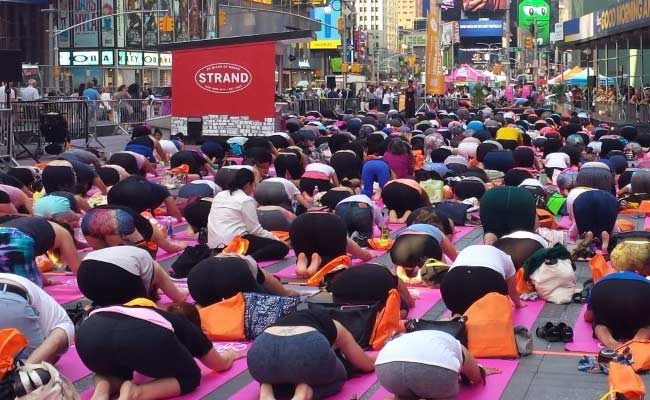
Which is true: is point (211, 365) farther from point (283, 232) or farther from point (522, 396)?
point (283, 232)

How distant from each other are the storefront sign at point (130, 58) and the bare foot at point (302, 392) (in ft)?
198

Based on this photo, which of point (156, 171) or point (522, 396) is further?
point (156, 171)

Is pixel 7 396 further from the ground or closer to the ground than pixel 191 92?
closer to the ground

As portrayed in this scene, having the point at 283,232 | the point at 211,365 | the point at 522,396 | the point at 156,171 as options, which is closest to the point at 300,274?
the point at 283,232

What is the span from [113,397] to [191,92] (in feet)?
70.1

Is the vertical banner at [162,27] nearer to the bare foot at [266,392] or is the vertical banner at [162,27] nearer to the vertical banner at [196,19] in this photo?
→ the vertical banner at [196,19]

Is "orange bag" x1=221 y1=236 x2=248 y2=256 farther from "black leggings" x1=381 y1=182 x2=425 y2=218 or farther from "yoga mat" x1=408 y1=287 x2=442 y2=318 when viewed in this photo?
"black leggings" x1=381 y1=182 x2=425 y2=218

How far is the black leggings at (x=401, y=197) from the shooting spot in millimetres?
15072

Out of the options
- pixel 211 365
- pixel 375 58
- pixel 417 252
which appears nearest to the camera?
pixel 211 365

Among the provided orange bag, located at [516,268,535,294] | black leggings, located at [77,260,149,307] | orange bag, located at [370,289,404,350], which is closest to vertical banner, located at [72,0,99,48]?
orange bag, located at [516,268,535,294]

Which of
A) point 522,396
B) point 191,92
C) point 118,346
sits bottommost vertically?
point 522,396

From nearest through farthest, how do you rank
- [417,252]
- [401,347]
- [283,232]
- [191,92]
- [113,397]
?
1. [401,347]
2. [113,397]
3. [417,252]
4. [283,232]
5. [191,92]

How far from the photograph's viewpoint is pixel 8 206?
12.7m

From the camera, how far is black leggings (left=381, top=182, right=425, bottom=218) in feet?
49.4
